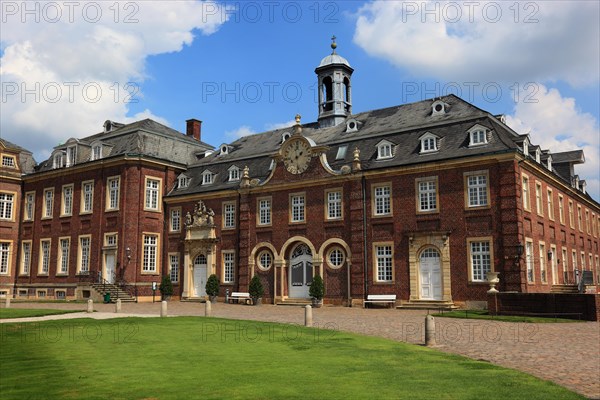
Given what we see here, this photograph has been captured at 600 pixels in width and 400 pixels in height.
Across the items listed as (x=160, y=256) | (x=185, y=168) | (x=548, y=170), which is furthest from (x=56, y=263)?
(x=548, y=170)

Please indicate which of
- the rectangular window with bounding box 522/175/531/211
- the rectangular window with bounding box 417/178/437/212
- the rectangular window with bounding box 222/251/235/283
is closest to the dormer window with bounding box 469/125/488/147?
the rectangular window with bounding box 417/178/437/212

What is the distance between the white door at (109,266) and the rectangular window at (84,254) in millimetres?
1740

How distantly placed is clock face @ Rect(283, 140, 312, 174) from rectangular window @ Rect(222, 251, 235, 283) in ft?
22.8

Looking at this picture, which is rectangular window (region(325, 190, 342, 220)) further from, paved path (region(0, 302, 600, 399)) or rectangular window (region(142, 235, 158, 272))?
rectangular window (region(142, 235, 158, 272))

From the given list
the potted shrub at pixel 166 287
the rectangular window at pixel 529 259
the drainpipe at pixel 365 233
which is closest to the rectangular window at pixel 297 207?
the drainpipe at pixel 365 233

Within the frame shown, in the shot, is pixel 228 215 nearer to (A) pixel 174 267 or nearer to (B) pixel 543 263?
(A) pixel 174 267

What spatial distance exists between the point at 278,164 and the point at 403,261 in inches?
396

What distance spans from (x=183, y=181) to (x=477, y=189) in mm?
20894

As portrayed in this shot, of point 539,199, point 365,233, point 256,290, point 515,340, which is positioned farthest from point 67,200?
point 515,340

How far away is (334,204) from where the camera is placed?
3206 centimetres

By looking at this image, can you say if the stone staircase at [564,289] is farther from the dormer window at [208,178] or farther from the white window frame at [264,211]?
the dormer window at [208,178]

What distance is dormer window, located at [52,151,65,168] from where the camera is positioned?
42281mm

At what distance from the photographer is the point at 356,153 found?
31.0m

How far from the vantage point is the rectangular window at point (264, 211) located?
114 feet
